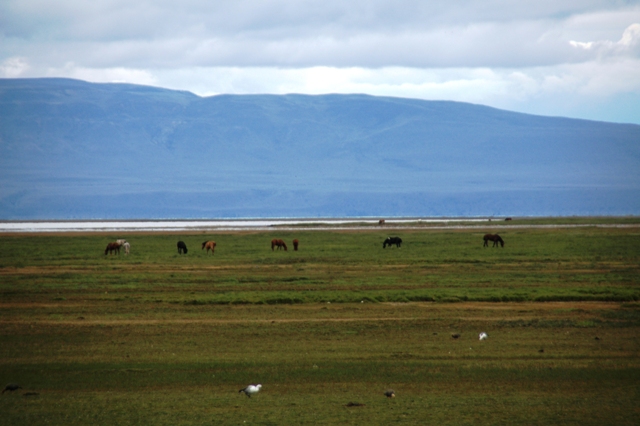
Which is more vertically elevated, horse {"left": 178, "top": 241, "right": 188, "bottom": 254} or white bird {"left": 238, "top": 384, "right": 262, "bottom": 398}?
horse {"left": 178, "top": 241, "right": 188, "bottom": 254}

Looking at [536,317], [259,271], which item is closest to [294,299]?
[536,317]

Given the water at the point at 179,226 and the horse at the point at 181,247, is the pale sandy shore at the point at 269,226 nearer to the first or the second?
the water at the point at 179,226

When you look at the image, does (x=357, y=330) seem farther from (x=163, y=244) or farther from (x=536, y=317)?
(x=163, y=244)

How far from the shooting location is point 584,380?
42.9 ft

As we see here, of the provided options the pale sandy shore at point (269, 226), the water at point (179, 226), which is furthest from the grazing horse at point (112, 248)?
the water at point (179, 226)

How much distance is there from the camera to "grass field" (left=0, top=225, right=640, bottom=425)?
37.7 ft

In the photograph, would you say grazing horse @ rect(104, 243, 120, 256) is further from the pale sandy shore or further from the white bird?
the pale sandy shore

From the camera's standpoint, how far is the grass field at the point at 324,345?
11.5m

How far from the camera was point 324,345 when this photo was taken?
1628cm

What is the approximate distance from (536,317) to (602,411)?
339 inches

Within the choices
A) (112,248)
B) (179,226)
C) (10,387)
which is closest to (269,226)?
(179,226)

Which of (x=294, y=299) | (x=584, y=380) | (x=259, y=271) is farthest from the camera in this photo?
(x=259, y=271)

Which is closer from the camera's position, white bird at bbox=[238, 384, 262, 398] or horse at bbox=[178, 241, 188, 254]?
white bird at bbox=[238, 384, 262, 398]

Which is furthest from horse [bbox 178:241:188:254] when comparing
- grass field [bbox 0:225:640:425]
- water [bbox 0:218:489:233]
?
water [bbox 0:218:489:233]
